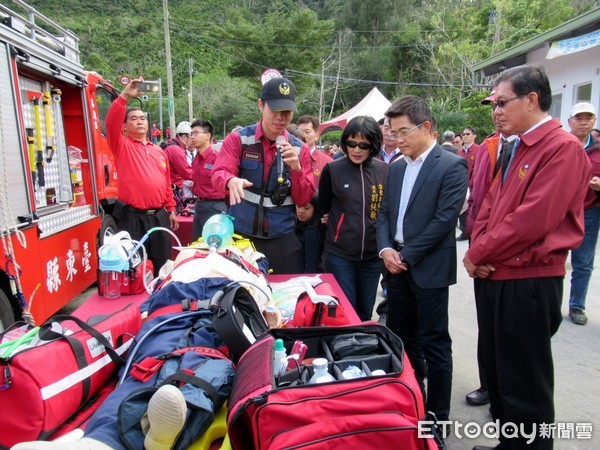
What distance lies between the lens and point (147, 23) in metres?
71.8

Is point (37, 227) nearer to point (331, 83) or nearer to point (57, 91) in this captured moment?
point (57, 91)

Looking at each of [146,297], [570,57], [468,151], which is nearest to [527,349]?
[146,297]

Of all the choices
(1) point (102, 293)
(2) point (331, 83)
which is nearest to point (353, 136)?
(1) point (102, 293)

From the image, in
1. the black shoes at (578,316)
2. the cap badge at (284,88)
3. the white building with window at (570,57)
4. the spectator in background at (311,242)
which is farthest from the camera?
the white building with window at (570,57)

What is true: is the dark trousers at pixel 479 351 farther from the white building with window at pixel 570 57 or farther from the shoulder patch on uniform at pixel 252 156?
the white building with window at pixel 570 57

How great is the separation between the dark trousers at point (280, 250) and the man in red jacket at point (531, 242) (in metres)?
1.50

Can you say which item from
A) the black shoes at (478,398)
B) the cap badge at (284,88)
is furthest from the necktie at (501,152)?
the black shoes at (478,398)

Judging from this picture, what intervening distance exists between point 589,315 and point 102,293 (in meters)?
4.55

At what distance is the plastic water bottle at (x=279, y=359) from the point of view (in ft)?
5.09

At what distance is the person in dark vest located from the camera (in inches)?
116

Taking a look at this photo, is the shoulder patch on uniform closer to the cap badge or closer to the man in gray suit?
the cap badge

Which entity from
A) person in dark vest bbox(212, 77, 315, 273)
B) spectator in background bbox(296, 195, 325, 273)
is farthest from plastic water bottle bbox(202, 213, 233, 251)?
spectator in background bbox(296, 195, 325, 273)

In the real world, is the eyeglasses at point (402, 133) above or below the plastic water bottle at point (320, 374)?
above

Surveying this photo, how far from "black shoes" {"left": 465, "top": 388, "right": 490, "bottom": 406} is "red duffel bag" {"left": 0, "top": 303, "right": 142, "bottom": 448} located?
7.59ft
